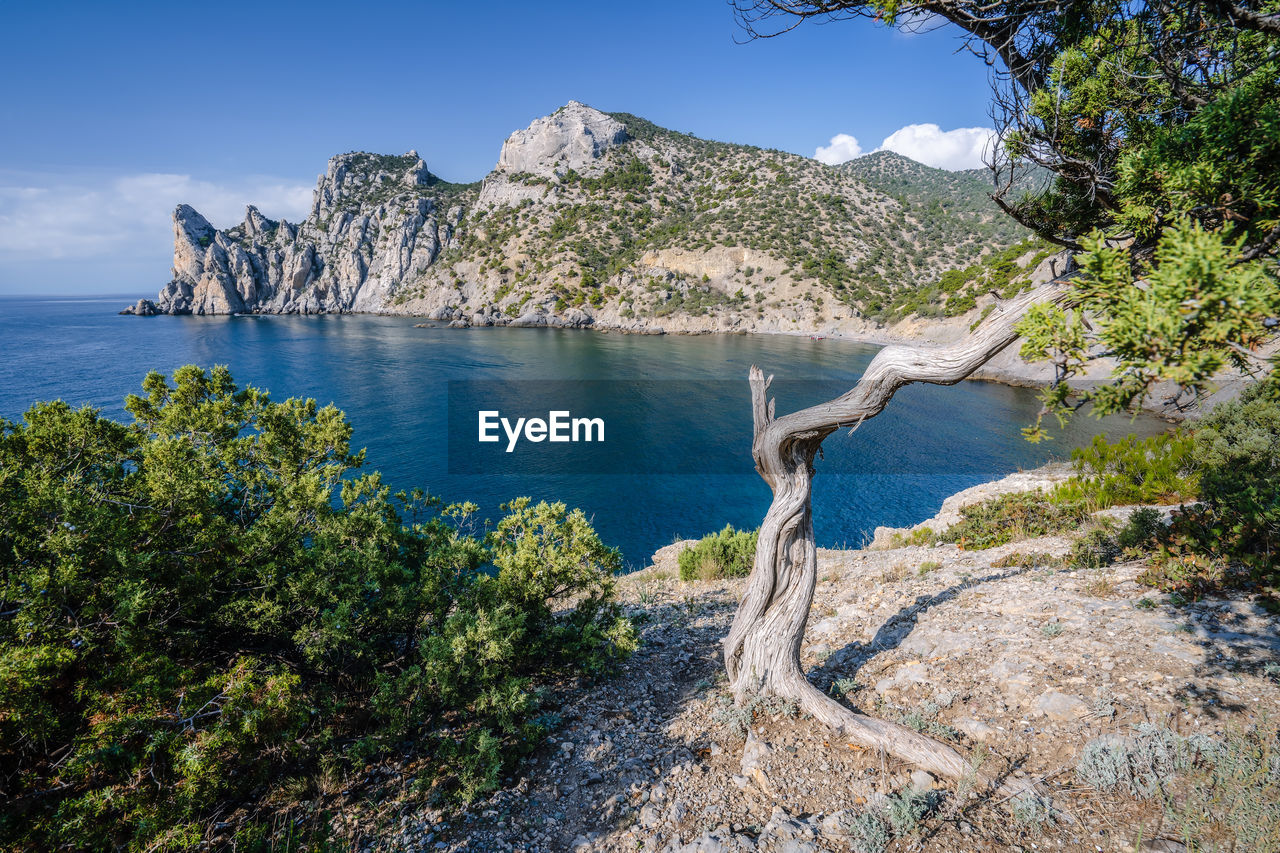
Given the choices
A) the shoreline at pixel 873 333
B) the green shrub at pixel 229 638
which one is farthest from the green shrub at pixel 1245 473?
the shoreline at pixel 873 333

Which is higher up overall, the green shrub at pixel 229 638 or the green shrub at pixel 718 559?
the green shrub at pixel 229 638

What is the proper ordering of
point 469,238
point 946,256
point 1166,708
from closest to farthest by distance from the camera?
1. point 1166,708
2. point 946,256
3. point 469,238

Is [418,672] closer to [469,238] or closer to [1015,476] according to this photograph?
[1015,476]

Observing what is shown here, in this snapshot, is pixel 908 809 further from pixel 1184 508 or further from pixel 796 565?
pixel 1184 508

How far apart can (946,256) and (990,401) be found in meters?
44.5

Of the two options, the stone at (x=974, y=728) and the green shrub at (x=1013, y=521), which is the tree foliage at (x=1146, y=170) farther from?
the green shrub at (x=1013, y=521)

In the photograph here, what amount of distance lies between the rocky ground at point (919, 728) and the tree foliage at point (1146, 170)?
2932 mm

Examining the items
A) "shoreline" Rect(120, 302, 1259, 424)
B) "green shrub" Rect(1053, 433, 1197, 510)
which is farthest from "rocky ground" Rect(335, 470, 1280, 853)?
"shoreline" Rect(120, 302, 1259, 424)

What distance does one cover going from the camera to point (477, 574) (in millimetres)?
6777

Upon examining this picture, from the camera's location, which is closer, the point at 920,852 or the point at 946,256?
the point at 920,852

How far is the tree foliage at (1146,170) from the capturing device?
8.08 feet

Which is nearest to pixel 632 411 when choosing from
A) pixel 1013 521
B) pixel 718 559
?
pixel 718 559

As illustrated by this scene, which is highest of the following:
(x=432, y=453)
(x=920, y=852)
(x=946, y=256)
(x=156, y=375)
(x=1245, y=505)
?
(x=946, y=256)

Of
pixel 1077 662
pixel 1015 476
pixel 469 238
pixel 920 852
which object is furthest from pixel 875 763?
pixel 469 238
